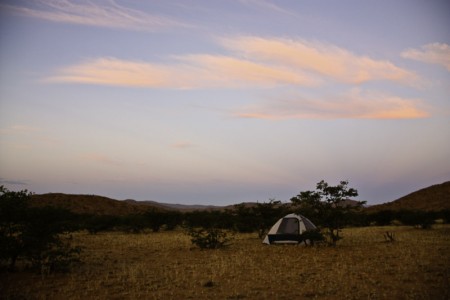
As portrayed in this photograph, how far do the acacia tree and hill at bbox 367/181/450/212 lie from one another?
47658 millimetres

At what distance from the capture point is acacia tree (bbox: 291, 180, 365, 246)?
18906 mm

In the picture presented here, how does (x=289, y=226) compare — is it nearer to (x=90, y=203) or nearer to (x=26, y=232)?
(x=26, y=232)

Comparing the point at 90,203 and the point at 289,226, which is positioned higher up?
the point at 90,203

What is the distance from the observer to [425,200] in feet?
228

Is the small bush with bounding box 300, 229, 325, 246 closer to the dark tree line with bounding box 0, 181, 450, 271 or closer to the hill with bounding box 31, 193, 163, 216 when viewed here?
the dark tree line with bounding box 0, 181, 450, 271

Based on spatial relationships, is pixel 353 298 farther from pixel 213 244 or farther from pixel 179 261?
pixel 213 244

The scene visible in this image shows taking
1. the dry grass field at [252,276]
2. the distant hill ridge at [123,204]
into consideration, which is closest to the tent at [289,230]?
the dry grass field at [252,276]

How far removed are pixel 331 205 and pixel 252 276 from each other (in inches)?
360

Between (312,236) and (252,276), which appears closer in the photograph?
(252,276)

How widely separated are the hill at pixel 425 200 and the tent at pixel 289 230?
4764cm

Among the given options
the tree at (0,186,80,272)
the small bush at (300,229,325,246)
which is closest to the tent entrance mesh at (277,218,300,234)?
the small bush at (300,229,325,246)

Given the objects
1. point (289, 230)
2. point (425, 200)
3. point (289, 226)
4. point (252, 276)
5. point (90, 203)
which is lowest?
point (252, 276)

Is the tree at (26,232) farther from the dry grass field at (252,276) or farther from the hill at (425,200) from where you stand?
the hill at (425,200)

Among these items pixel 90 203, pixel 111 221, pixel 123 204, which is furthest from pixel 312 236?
pixel 123 204
